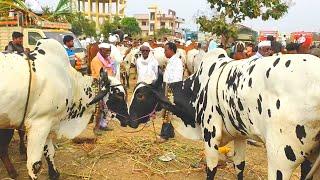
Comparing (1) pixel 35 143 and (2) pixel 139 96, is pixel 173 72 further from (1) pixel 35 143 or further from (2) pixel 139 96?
(1) pixel 35 143

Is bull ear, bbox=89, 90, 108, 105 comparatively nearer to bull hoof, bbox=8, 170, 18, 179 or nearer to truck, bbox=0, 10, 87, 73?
bull hoof, bbox=8, 170, 18, 179

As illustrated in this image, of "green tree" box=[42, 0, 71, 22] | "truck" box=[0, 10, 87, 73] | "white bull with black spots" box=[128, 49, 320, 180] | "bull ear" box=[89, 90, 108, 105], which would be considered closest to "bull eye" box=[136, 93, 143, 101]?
"white bull with black spots" box=[128, 49, 320, 180]

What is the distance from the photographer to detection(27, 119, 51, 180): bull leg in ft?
14.2

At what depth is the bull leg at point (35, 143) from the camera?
433 centimetres

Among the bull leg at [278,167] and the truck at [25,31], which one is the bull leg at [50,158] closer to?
the bull leg at [278,167]

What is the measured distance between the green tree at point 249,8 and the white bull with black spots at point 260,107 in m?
9.14

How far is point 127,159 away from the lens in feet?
19.0

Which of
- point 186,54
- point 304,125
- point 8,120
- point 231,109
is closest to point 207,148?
point 231,109

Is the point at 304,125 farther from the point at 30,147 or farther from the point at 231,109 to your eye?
the point at 30,147

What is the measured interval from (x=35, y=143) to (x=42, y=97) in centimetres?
52

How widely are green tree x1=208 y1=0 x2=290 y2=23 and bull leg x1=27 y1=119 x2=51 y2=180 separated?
10.1 meters

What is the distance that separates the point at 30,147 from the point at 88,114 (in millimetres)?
1132

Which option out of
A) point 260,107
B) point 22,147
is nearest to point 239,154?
point 260,107

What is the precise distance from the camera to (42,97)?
14.1 feet
